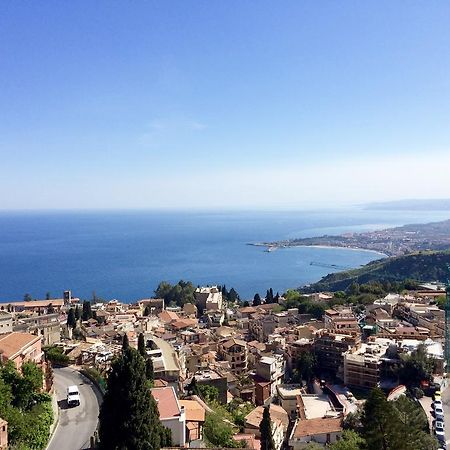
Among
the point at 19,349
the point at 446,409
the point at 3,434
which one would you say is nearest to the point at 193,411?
the point at 19,349

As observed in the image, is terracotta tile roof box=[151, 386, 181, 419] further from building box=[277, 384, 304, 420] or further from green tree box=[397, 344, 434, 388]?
green tree box=[397, 344, 434, 388]

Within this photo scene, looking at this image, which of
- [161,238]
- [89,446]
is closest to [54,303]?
[89,446]

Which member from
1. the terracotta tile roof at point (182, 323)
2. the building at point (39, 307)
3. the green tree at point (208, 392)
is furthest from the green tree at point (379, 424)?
the building at point (39, 307)

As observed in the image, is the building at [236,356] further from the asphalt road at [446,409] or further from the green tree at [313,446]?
the asphalt road at [446,409]

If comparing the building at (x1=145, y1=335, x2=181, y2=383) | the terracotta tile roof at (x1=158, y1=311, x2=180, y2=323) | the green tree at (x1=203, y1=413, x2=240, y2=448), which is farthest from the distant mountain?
the green tree at (x1=203, y1=413, x2=240, y2=448)

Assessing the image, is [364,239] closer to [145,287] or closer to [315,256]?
[315,256]

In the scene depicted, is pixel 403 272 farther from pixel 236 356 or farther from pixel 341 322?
pixel 236 356

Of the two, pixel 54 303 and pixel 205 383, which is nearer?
pixel 205 383
